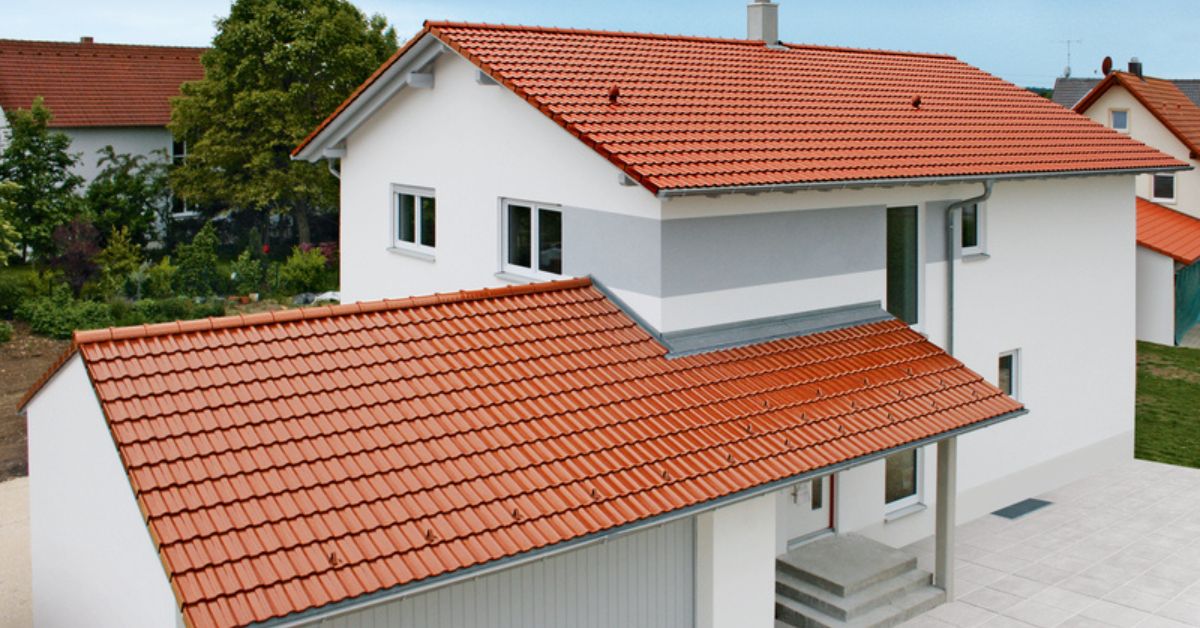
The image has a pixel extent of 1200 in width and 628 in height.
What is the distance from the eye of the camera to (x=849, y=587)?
1254 centimetres

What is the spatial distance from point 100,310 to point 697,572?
1999 centimetres

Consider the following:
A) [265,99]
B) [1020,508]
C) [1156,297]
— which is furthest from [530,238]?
[265,99]

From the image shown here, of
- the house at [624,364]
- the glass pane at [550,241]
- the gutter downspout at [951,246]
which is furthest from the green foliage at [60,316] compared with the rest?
the gutter downspout at [951,246]

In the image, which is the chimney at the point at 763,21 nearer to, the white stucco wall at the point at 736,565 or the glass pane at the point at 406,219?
the glass pane at the point at 406,219

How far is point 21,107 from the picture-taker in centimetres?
3488

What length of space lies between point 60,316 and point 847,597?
20.5 meters

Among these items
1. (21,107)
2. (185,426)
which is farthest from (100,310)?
(185,426)

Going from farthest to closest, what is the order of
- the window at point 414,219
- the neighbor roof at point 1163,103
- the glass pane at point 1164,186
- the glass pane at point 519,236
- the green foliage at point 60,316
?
the glass pane at point 1164,186
the neighbor roof at point 1163,103
the green foliage at point 60,316
the window at point 414,219
the glass pane at point 519,236

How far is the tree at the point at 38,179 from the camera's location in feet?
100

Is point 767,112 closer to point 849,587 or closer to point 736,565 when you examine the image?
point 849,587

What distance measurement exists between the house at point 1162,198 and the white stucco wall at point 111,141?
28586 millimetres

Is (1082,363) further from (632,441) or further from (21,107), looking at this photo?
(21,107)

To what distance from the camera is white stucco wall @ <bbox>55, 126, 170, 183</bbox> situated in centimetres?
3594

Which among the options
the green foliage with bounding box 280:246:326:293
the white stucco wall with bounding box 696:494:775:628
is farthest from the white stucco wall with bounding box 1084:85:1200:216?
the white stucco wall with bounding box 696:494:775:628
